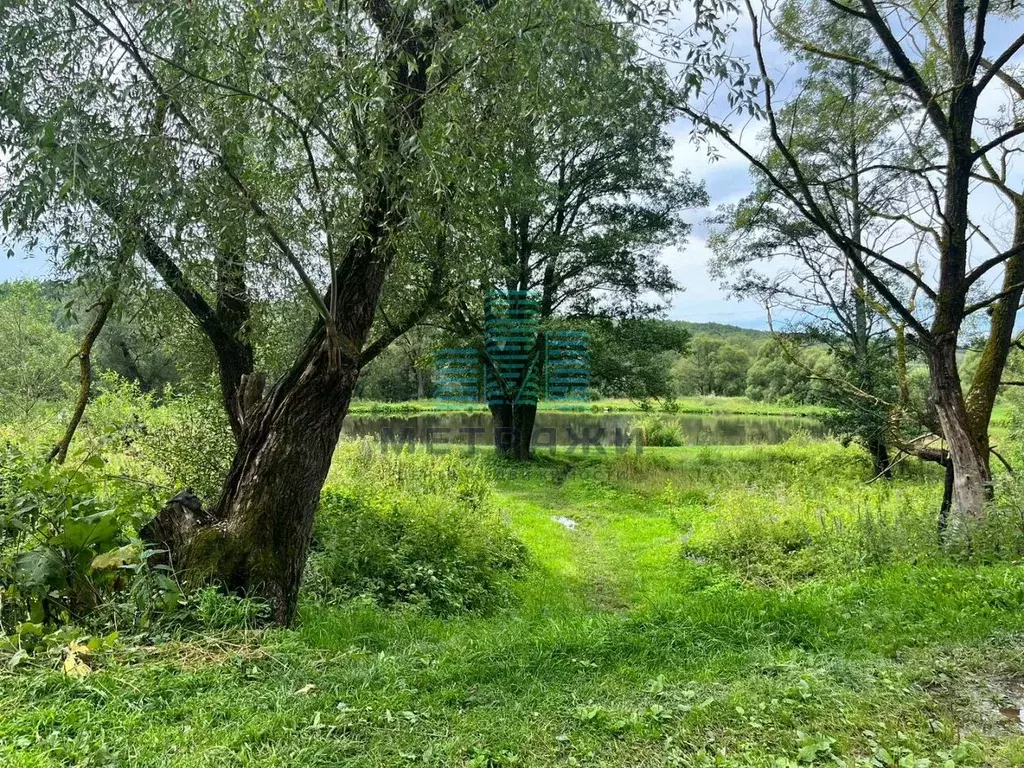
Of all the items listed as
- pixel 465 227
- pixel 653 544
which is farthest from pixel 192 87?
pixel 653 544

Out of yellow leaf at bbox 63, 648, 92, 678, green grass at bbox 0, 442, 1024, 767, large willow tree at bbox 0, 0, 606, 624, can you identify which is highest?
large willow tree at bbox 0, 0, 606, 624

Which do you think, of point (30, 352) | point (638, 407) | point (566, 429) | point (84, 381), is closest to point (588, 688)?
point (84, 381)

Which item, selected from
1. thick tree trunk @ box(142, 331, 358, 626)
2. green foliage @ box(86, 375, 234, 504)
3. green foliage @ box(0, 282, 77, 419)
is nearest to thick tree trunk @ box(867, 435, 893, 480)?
thick tree trunk @ box(142, 331, 358, 626)

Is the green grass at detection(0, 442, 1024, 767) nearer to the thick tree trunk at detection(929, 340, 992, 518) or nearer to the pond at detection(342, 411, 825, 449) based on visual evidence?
the thick tree trunk at detection(929, 340, 992, 518)

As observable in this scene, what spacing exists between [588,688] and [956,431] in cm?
507

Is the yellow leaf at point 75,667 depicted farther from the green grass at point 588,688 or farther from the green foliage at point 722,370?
the green foliage at point 722,370

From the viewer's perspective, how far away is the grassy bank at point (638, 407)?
1776cm

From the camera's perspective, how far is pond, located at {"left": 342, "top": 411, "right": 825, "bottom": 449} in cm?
2053

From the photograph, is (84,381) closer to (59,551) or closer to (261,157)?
(59,551)

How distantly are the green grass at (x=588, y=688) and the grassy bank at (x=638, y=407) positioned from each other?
1260 cm

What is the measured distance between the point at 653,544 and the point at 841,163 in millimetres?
9145

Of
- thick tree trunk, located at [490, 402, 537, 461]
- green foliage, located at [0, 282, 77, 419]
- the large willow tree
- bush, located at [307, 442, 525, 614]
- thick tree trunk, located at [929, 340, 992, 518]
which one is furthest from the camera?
green foliage, located at [0, 282, 77, 419]

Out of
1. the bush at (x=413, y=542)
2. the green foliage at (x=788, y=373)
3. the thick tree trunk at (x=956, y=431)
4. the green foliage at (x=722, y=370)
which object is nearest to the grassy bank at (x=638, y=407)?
the green foliage at (x=788, y=373)

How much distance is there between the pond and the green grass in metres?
15.0
